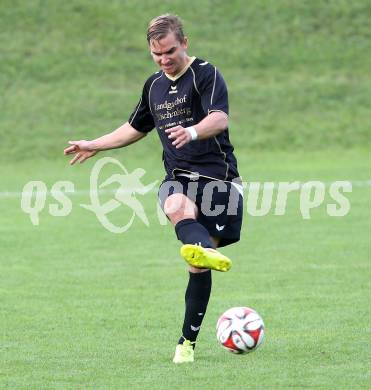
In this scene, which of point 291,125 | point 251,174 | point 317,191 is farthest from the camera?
point 291,125

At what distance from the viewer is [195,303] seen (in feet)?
23.5

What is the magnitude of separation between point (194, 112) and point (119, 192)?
36.9 feet

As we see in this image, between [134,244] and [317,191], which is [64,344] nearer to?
[134,244]

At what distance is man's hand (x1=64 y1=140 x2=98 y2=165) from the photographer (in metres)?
7.67

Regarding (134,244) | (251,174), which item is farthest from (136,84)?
(134,244)

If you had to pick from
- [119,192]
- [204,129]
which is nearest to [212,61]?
[119,192]

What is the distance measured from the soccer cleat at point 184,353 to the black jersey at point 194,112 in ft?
3.71

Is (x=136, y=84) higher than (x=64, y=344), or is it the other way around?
(x=136, y=84)

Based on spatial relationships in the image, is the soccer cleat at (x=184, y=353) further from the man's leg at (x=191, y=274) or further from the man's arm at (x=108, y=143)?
the man's arm at (x=108, y=143)

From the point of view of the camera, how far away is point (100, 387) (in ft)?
20.4

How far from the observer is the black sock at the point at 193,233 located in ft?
22.1

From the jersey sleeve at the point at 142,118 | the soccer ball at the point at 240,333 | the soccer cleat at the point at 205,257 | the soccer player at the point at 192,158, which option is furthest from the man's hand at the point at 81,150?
the soccer ball at the point at 240,333

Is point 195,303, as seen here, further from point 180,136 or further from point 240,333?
point 180,136

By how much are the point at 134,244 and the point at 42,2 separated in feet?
61.1
